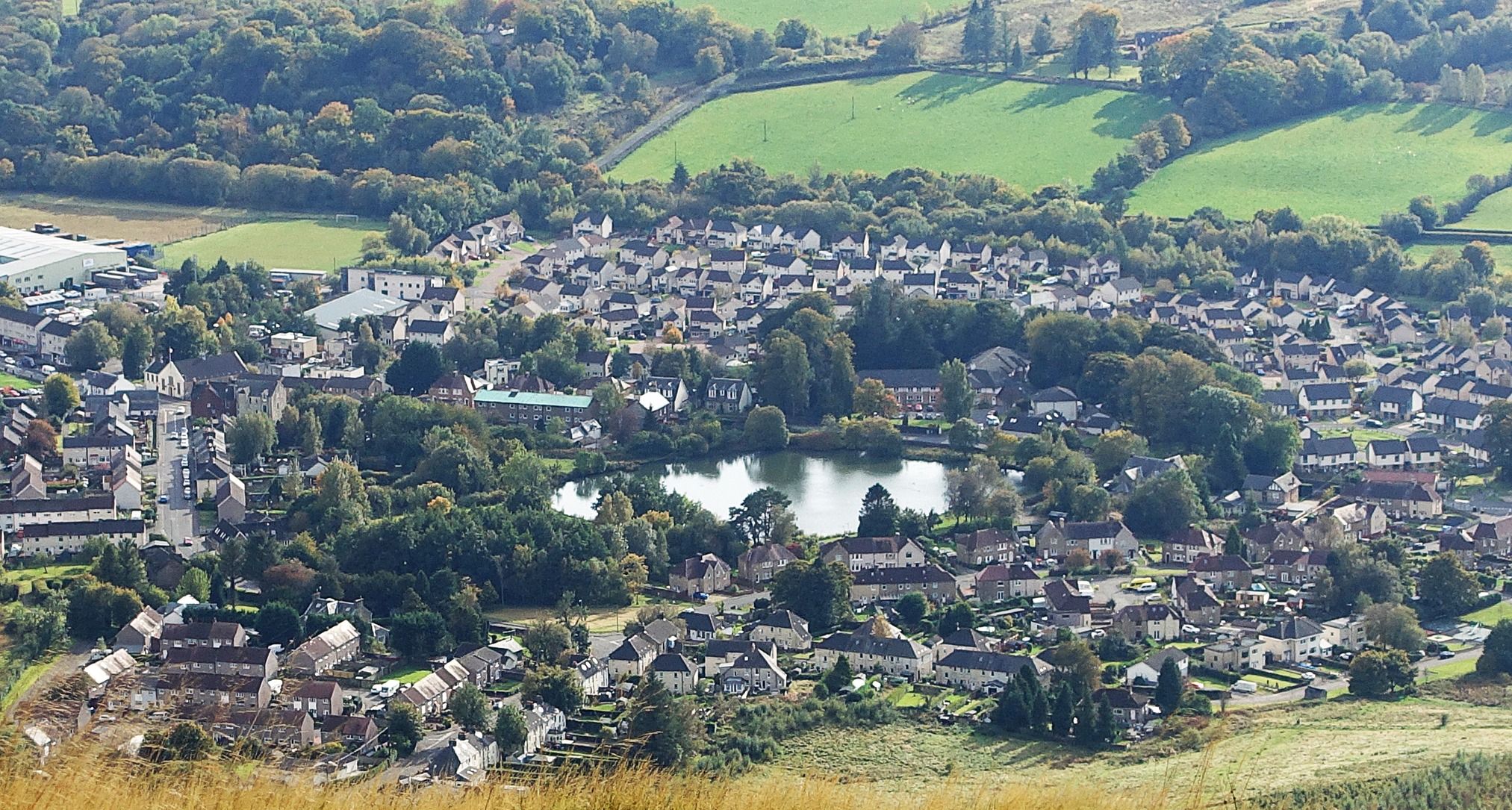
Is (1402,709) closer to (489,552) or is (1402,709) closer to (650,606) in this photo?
(650,606)

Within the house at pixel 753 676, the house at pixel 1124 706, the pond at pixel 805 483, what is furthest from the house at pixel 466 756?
the pond at pixel 805 483

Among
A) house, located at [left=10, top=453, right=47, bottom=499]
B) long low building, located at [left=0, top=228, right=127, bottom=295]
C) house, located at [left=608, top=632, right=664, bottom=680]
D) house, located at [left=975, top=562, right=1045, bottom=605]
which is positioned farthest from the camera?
long low building, located at [left=0, top=228, right=127, bottom=295]

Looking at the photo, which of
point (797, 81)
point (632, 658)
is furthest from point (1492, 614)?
point (797, 81)

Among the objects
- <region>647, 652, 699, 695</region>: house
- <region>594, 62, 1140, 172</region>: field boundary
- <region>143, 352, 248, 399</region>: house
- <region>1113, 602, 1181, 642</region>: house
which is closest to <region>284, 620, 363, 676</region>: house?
<region>647, 652, 699, 695</region>: house

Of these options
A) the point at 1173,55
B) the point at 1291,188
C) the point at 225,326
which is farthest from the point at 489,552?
the point at 1173,55

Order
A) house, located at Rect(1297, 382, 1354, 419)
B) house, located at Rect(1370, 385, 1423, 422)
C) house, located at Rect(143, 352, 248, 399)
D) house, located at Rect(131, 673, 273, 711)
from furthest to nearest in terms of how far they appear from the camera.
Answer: house, located at Rect(143, 352, 248, 399) → house, located at Rect(1297, 382, 1354, 419) → house, located at Rect(1370, 385, 1423, 422) → house, located at Rect(131, 673, 273, 711)

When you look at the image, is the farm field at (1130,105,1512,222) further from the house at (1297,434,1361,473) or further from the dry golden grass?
the dry golden grass
